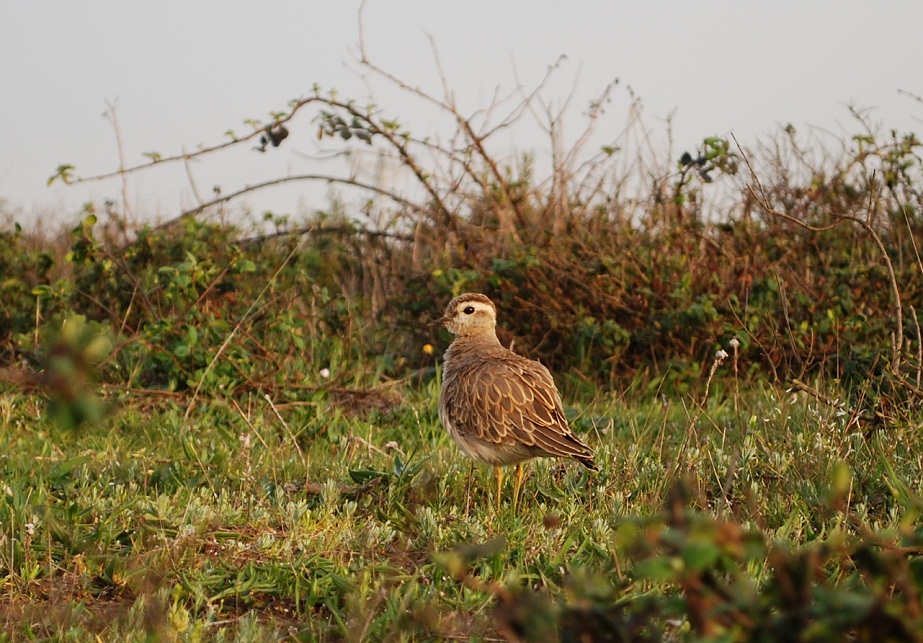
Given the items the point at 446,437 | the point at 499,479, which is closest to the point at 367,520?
the point at 499,479

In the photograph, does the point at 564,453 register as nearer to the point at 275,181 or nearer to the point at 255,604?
the point at 255,604

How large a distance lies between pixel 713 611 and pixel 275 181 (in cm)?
1011

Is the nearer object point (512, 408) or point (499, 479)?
point (499, 479)

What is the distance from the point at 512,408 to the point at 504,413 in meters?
0.07

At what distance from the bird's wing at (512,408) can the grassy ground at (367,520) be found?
0.97ft

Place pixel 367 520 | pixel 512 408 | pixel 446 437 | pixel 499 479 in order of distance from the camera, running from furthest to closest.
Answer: pixel 446 437
pixel 512 408
pixel 499 479
pixel 367 520

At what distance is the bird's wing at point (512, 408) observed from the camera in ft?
17.8

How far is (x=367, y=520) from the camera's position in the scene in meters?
5.09

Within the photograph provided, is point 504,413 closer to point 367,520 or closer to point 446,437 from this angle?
point 367,520

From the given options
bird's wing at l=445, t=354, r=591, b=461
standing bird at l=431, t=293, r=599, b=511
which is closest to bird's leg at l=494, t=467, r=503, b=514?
standing bird at l=431, t=293, r=599, b=511

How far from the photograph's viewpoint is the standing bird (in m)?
5.44

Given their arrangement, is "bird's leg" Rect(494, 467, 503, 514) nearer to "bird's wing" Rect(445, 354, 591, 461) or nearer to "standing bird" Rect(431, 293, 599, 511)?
"standing bird" Rect(431, 293, 599, 511)

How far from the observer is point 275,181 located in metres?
11.3

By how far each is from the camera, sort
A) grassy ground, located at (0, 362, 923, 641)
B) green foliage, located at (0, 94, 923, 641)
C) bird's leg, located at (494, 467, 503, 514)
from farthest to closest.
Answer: bird's leg, located at (494, 467, 503, 514)
grassy ground, located at (0, 362, 923, 641)
green foliage, located at (0, 94, 923, 641)
